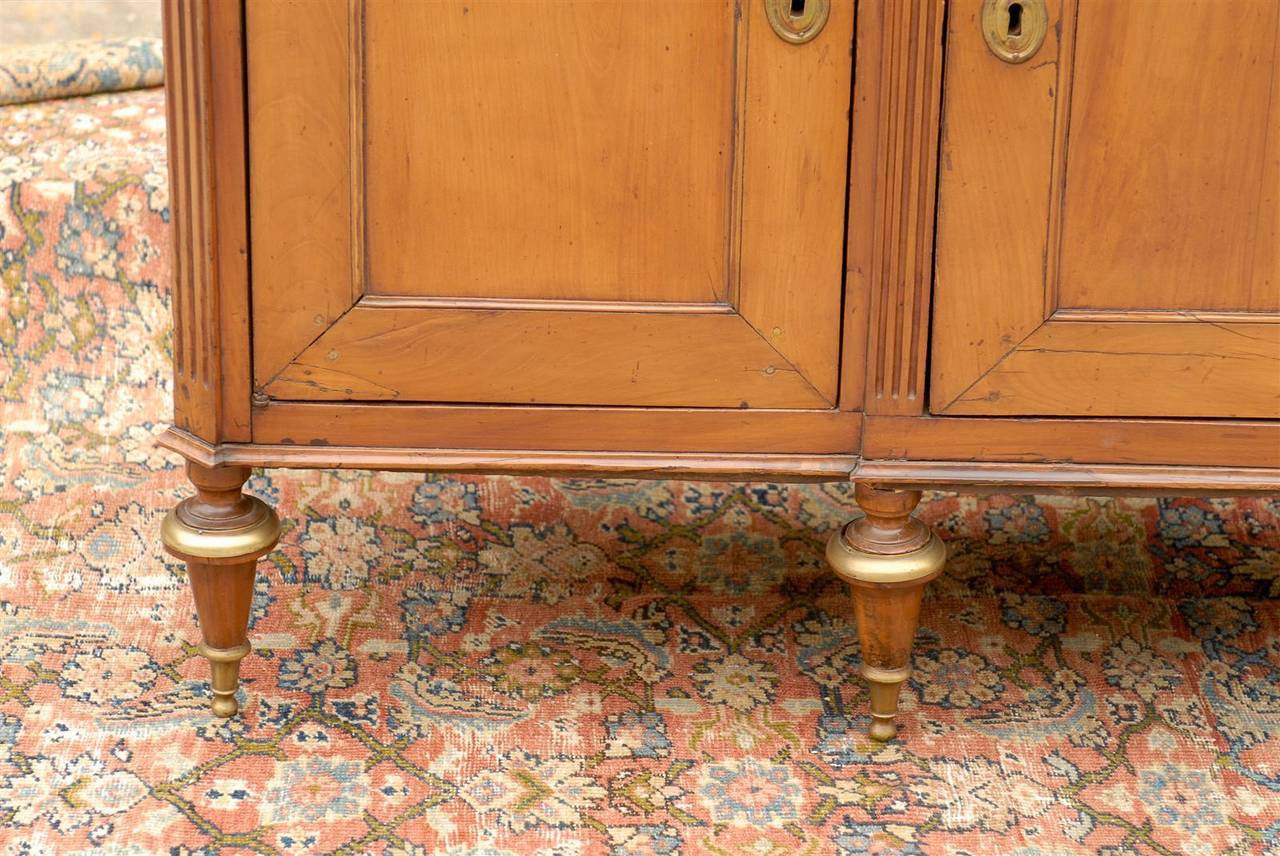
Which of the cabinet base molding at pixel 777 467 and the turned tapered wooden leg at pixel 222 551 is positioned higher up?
the cabinet base molding at pixel 777 467

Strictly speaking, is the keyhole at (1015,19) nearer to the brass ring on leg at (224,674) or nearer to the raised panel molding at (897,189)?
the raised panel molding at (897,189)

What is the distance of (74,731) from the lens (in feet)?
4.78

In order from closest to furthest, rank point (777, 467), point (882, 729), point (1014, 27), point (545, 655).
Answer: point (1014, 27)
point (777, 467)
point (882, 729)
point (545, 655)

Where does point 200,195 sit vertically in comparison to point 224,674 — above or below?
above

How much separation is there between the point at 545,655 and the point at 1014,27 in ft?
2.55

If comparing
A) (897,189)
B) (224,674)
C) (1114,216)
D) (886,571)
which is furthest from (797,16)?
(224,674)

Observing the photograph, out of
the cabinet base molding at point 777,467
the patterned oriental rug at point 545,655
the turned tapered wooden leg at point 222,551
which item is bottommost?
the patterned oriental rug at point 545,655

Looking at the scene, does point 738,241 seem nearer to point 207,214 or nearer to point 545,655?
point 207,214

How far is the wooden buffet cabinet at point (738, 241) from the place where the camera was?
1.26 metres

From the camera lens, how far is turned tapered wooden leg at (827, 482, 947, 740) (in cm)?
140

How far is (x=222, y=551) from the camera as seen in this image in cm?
142

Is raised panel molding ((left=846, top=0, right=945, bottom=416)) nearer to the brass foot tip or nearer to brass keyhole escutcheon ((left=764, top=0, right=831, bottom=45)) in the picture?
brass keyhole escutcheon ((left=764, top=0, right=831, bottom=45))

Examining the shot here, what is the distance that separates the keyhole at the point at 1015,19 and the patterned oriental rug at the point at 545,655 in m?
0.65

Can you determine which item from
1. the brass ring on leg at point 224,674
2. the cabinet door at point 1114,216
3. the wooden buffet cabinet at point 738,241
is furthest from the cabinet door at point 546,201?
the brass ring on leg at point 224,674
